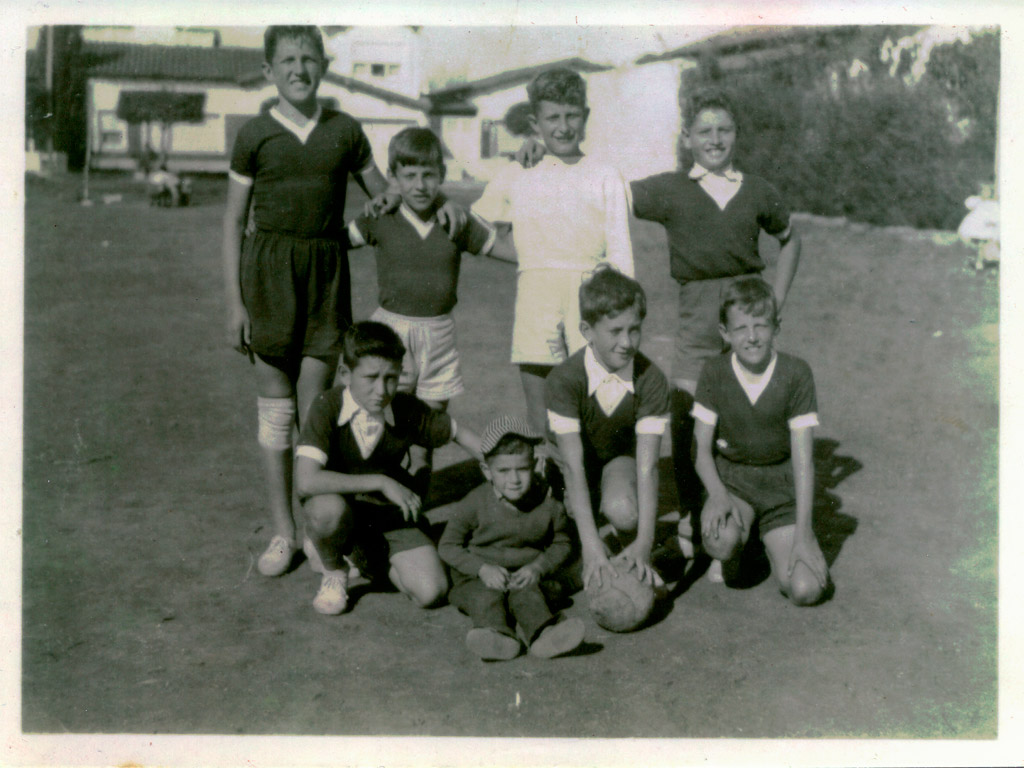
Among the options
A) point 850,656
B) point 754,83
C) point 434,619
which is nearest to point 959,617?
point 850,656

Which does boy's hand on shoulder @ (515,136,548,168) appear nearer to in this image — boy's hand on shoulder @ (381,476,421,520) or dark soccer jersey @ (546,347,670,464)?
→ dark soccer jersey @ (546,347,670,464)

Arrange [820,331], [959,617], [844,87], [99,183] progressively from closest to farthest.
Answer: [959,617]
[820,331]
[844,87]
[99,183]

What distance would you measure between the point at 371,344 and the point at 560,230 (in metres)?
0.88

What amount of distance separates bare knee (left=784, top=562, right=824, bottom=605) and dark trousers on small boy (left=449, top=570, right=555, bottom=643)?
0.89 meters

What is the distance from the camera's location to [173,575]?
404 cm

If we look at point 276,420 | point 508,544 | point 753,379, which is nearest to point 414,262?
point 276,420

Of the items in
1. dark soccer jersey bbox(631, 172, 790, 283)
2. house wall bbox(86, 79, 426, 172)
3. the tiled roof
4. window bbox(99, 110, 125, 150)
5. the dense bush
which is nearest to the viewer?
dark soccer jersey bbox(631, 172, 790, 283)

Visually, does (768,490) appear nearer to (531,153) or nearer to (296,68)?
(531,153)

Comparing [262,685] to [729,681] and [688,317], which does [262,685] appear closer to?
[729,681]

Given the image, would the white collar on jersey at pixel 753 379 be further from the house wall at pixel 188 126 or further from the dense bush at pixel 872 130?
the house wall at pixel 188 126

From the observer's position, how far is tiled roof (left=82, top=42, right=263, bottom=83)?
1156 inches

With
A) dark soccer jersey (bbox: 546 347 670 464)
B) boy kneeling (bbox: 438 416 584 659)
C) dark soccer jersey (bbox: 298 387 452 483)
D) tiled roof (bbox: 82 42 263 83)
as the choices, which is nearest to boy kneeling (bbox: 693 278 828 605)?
dark soccer jersey (bbox: 546 347 670 464)

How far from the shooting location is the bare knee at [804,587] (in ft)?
12.5

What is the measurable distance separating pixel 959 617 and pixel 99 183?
73.6 feet
